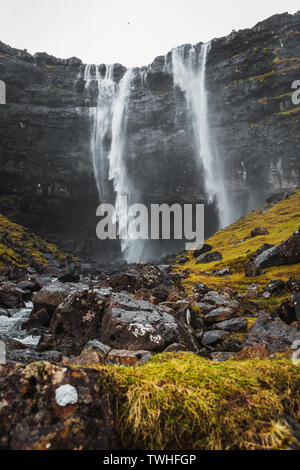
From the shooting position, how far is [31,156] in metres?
65.8

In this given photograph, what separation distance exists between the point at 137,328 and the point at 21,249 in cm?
4971

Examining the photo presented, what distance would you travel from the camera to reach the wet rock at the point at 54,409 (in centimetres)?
185

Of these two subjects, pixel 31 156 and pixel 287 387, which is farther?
pixel 31 156

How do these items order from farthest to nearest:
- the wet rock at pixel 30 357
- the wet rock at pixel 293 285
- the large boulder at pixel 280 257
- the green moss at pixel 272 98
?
the green moss at pixel 272 98, the large boulder at pixel 280 257, the wet rock at pixel 293 285, the wet rock at pixel 30 357

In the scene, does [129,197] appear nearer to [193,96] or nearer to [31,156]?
[31,156]

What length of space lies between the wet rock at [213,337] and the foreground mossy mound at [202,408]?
5.89 metres

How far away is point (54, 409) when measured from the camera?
2.07 metres

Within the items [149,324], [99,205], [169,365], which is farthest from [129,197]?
[169,365]

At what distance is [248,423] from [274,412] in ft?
0.99

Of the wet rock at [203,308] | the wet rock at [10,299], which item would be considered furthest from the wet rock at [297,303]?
the wet rock at [10,299]

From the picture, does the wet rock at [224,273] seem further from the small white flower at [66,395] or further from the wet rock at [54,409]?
the small white flower at [66,395]

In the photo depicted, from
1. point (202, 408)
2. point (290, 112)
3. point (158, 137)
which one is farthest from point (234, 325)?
point (290, 112)

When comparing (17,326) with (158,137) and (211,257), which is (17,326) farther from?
(158,137)

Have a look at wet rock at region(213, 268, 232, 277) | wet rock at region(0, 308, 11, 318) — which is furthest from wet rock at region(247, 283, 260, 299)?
wet rock at region(0, 308, 11, 318)
